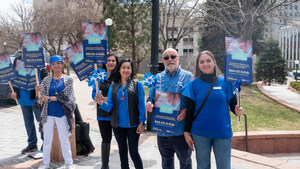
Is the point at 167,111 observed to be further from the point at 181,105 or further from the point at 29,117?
the point at 29,117

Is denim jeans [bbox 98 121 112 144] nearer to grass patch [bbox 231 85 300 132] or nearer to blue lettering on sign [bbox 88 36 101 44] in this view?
blue lettering on sign [bbox 88 36 101 44]

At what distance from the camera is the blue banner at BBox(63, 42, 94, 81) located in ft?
13.2

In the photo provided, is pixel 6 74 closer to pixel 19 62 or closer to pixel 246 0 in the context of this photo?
pixel 19 62

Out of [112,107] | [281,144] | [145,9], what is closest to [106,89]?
[112,107]

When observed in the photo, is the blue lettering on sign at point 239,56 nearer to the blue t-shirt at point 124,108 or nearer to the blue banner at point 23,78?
the blue t-shirt at point 124,108

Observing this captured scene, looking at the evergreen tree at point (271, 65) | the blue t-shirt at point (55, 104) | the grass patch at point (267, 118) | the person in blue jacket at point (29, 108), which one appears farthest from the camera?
the evergreen tree at point (271, 65)

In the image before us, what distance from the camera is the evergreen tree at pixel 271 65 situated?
96.1ft

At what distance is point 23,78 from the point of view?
5098 mm

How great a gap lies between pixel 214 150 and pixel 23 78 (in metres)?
3.78

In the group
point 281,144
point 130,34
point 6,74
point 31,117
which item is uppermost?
point 130,34

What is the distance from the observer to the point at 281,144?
6.82 m

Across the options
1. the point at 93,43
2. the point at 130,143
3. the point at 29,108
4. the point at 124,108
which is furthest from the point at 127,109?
the point at 29,108

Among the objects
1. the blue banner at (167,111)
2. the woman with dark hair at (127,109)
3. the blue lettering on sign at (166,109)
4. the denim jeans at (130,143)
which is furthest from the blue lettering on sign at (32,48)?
the blue lettering on sign at (166,109)

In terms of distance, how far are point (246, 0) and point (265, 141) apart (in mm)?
14981
